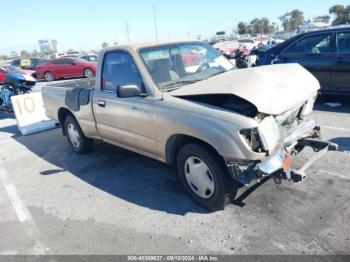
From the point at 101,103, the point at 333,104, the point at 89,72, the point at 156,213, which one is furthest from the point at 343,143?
the point at 89,72

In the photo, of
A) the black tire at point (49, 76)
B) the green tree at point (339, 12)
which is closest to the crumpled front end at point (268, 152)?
the black tire at point (49, 76)

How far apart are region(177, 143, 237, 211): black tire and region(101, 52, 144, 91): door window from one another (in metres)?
1.12

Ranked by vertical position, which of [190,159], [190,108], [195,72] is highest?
[195,72]

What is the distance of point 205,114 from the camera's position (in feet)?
11.2

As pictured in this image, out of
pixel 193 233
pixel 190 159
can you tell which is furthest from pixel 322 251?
pixel 190 159

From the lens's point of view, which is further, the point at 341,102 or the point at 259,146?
the point at 341,102

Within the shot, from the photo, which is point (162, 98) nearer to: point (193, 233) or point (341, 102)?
point (193, 233)

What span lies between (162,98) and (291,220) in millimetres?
1942

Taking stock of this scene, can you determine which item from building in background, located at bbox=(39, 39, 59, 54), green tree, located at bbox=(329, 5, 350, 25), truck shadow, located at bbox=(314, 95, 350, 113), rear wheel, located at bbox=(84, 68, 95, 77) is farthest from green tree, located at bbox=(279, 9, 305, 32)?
truck shadow, located at bbox=(314, 95, 350, 113)

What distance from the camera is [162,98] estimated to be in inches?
153

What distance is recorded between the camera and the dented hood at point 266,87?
333 centimetres

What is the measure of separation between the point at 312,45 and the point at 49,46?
82.7 m

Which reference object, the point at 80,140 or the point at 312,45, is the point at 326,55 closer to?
the point at 312,45

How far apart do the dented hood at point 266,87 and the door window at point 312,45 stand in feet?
12.3
